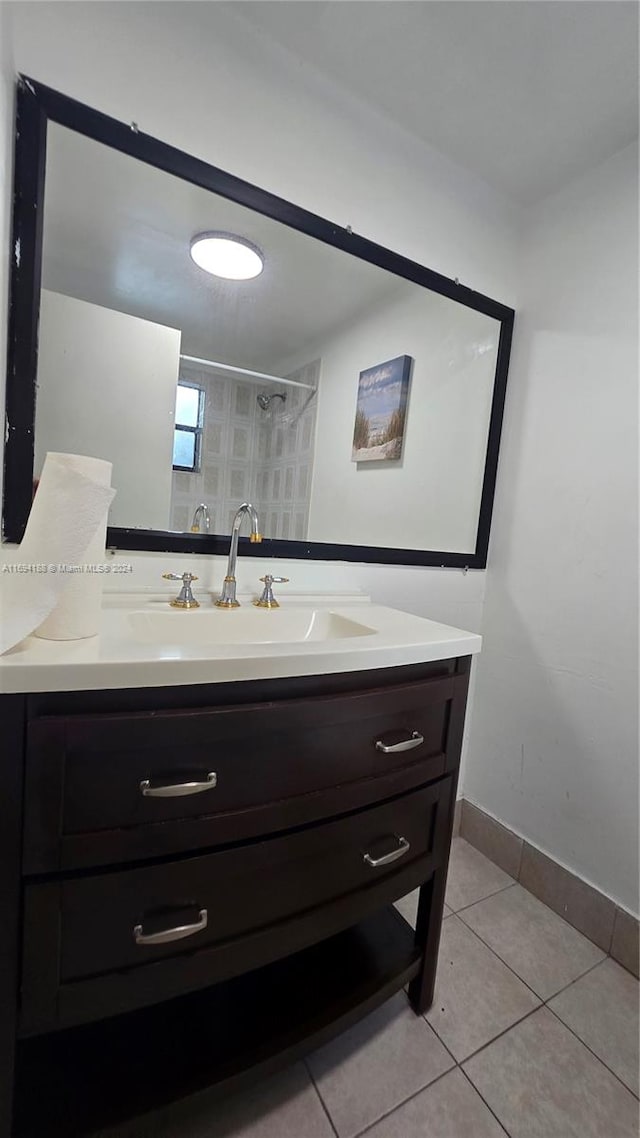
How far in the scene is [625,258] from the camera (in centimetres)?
121

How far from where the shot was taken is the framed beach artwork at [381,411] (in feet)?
4.44

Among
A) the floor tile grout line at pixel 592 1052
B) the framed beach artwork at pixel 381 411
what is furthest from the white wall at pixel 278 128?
the floor tile grout line at pixel 592 1052

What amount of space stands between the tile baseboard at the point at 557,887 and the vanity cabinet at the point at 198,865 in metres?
0.67

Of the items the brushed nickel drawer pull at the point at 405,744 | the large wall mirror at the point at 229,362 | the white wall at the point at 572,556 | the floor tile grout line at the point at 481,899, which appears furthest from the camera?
the floor tile grout line at the point at 481,899

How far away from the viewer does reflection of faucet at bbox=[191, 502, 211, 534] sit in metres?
1.08

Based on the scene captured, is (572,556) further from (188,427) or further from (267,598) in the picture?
(188,427)

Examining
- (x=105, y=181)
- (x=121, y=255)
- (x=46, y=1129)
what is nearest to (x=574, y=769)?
(x=46, y=1129)

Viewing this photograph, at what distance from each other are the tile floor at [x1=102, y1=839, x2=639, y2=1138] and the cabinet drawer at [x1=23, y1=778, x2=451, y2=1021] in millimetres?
261

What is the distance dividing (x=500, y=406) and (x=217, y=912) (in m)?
1.62

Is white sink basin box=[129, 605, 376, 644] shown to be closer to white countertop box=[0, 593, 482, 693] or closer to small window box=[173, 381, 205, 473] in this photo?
white countertop box=[0, 593, 482, 693]

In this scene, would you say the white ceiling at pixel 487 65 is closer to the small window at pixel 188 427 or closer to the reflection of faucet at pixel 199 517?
the small window at pixel 188 427

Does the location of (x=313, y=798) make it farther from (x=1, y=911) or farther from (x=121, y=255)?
(x=121, y=255)

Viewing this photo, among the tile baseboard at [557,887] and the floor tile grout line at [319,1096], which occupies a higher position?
the tile baseboard at [557,887]

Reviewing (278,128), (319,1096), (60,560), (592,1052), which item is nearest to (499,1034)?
(592,1052)
